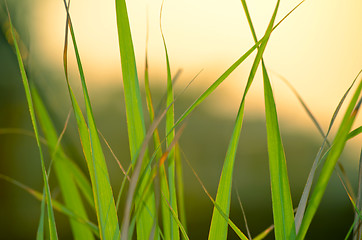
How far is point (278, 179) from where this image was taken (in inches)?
8.0

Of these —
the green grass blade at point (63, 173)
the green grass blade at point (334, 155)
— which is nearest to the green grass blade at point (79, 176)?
the green grass blade at point (63, 173)

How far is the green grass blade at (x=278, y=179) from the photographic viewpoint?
0.66 ft

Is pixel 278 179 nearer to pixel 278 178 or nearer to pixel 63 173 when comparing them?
pixel 278 178

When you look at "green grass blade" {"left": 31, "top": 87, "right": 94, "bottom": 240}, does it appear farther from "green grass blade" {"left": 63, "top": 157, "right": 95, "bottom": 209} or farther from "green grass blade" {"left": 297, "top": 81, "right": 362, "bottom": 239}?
"green grass blade" {"left": 297, "top": 81, "right": 362, "bottom": 239}

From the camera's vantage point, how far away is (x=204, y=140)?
11.9 ft

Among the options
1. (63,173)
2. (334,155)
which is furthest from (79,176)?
(334,155)

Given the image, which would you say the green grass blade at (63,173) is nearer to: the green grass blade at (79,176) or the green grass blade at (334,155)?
the green grass blade at (79,176)

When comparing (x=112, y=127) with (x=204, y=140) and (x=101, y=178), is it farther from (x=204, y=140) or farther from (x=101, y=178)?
(x=101, y=178)

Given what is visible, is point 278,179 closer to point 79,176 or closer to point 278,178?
point 278,178

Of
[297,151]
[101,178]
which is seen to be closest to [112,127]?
[297,151]

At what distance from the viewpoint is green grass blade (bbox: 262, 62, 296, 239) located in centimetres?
20

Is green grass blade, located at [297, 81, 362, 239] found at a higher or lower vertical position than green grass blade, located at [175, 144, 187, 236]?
higher

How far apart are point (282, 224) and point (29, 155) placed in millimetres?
3617

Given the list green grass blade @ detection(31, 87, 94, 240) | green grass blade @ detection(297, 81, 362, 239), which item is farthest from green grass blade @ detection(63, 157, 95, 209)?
green grass blade @ detection(297, 81, 362, 239)
